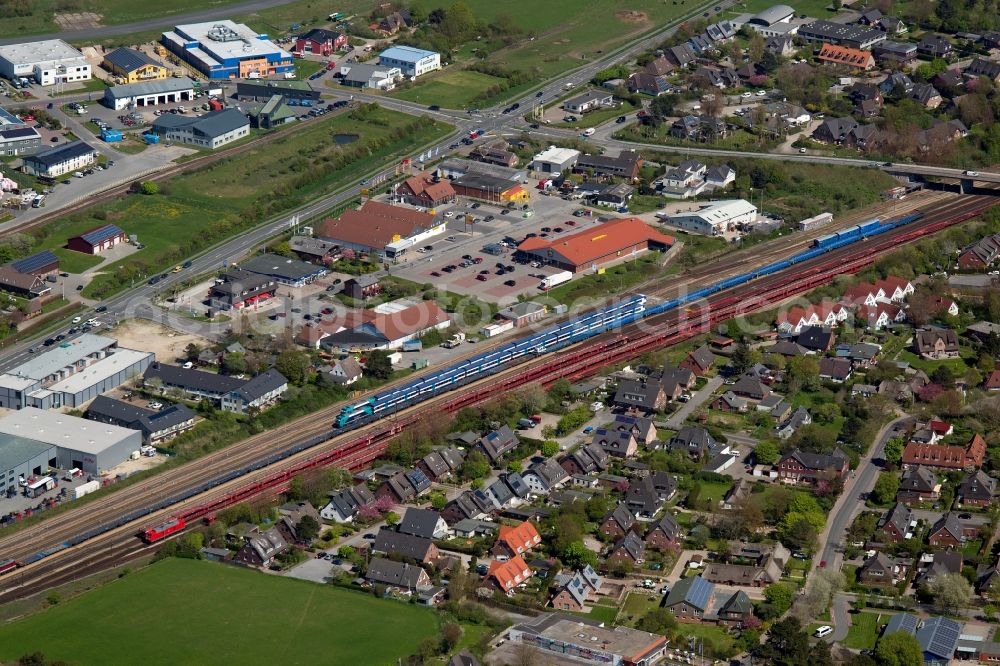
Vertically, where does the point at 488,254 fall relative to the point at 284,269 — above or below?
below

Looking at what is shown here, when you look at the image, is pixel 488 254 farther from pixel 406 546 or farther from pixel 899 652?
pixel 899 652

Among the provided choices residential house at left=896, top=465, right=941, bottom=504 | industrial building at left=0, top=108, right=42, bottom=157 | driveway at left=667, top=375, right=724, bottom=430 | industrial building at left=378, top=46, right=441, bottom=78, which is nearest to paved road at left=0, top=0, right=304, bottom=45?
industrial building at left=378, top=46, right=441, bottom=78

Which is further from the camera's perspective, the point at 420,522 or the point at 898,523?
the point at 898,523

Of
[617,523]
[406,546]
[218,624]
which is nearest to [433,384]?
[617,523]

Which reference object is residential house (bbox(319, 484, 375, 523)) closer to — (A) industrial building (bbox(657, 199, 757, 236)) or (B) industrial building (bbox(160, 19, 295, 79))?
(A) industrial building (bbox(657, 199, 757, 236))

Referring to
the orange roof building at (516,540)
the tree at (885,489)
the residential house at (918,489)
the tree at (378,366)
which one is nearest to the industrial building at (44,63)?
the tree at (378,366)

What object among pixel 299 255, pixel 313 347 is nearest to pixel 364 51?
pixel 299 255

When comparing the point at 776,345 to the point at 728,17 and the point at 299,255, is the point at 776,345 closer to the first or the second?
the point at 299,255
